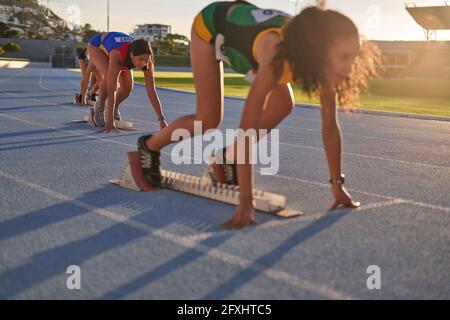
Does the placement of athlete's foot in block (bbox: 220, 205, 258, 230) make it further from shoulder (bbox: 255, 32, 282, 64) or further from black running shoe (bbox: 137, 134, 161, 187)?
black running shoe (bbox: 137, 134, 161, 187)

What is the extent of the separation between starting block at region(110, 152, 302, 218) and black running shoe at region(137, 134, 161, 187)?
0.15ft

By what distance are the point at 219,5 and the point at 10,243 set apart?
7.56ft

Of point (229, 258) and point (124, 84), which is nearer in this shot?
point (229, 258)

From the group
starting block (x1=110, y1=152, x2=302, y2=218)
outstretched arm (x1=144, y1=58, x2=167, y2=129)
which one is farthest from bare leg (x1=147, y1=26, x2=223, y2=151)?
outstretched arm (x1=144, y1=58, x2=167, y2=129)

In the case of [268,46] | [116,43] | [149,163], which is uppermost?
[116,43]

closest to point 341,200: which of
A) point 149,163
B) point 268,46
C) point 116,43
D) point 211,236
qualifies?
point 211,236

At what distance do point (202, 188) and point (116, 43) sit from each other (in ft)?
16.2

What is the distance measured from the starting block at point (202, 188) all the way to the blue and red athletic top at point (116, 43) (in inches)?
147

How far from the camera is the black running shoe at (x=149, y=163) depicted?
17.1ft

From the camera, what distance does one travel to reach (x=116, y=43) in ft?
30.2

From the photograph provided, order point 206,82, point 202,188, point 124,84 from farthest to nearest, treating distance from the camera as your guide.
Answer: point 124,84, point 202,188, point 206,82

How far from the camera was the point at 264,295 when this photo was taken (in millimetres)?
2932

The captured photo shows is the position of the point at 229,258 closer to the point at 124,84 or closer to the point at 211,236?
the point at 211,236

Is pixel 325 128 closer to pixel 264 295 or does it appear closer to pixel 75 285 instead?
pixel 264 295
